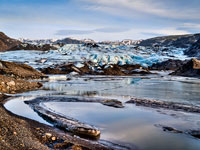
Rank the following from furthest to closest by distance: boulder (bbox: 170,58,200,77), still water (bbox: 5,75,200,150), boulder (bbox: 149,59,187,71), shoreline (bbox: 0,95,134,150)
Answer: boulder (bbox: 149,59,187,71) → boulder (bbox: 170,58,200,77) → still water (bbox: 5,75,200,150) → shoreline (bbox: 0,95,134,150)

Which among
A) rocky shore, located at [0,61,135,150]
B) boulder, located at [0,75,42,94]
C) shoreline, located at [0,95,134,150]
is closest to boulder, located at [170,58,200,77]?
boulder, located at [0,75,42,94]

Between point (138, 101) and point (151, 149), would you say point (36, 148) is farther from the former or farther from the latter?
point (138, 101)

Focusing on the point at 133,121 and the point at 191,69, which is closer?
the point at 133,121

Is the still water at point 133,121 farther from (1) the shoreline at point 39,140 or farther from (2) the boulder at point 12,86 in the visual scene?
(2) the boulder at point 12,86

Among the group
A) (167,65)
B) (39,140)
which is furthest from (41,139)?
(167,65)

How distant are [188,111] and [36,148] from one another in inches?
321

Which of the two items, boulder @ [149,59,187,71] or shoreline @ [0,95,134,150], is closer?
shoreline @ [0,95,134,150]

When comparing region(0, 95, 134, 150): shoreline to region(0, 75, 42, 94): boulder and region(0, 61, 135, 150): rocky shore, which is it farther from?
region(0, 75, 42, 94): boulder

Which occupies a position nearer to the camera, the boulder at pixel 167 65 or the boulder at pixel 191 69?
the boulder at pixel 191 69

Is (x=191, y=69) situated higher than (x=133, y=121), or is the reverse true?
(x=133, y=121)

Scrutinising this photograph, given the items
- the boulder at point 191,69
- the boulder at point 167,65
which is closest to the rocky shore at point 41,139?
the boulder at point 191,69

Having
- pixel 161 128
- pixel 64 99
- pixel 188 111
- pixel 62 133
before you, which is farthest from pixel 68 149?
pixel 64 99

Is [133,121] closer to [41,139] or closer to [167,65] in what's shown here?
[41,139]

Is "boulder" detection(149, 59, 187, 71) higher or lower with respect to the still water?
lower
